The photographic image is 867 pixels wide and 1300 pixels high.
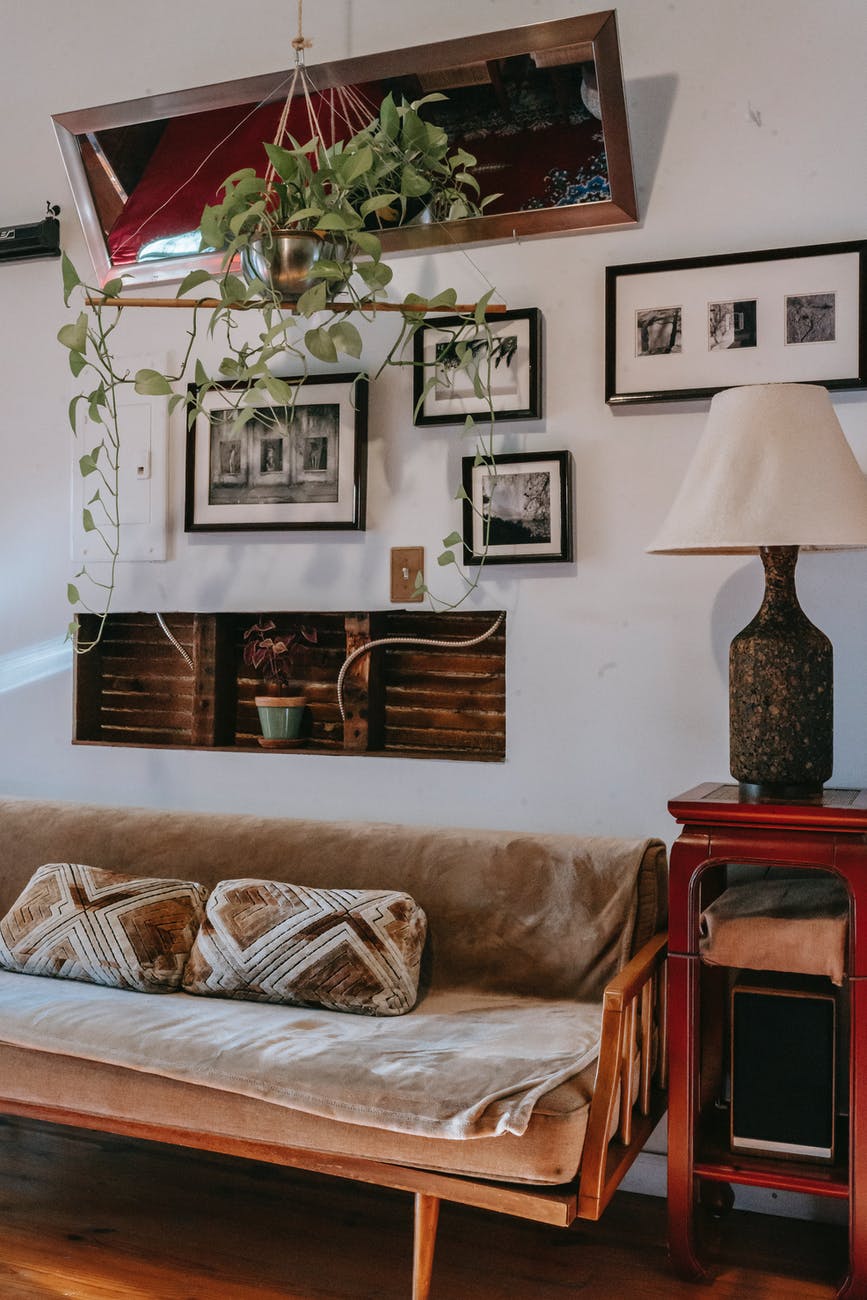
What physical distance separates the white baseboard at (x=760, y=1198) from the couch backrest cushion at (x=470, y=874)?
0.47 metres

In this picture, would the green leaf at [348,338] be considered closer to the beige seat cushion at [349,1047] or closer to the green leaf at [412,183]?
the green leaf at [412,183]

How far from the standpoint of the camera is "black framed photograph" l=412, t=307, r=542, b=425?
2.63 m

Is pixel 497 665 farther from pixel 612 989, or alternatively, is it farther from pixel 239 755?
pixel 612 989

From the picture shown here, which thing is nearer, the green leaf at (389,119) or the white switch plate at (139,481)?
the green leaf at (389,119)

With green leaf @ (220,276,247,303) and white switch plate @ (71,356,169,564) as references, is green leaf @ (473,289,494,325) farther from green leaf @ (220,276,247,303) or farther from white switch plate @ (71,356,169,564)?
white switch plate @ (71,356,169,564)

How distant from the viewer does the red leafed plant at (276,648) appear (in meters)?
2.92

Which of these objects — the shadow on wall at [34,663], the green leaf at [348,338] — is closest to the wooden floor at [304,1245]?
the shadow on wall at [34,663]

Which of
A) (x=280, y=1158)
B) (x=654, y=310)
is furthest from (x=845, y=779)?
(x=280, y=1158)

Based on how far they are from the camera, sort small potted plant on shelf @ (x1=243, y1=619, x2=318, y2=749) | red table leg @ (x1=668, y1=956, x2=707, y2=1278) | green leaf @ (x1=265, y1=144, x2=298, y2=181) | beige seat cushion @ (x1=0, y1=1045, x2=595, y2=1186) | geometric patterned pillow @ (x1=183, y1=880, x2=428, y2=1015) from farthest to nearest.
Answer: small potted plant on shelf @ (x1=243, y1=619, x2=318, y2=749), green leaf @ (x1=265, y1=144, x2=298, y2=181), geometric patterned pillow @ (x1=183, y1=880, x2=428, y2=1015), red table leg @ (x1=668, y1=956, x2=707, y2=1278), beige seat cushion @ (x1=0, y1=1045, x2=595, y2=1186)

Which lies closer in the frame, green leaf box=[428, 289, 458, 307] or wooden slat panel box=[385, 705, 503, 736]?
green leaf box=[428, 289, 458, 307]

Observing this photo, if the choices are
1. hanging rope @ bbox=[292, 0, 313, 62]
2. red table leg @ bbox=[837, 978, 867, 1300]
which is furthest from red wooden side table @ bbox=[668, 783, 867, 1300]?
hanging rope @ bbox=[292, 0, 313, 62]

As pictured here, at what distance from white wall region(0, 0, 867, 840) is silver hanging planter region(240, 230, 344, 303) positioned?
1.42 ft

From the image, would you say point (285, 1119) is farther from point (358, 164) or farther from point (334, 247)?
point (358, 164)

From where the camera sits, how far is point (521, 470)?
2641mm
